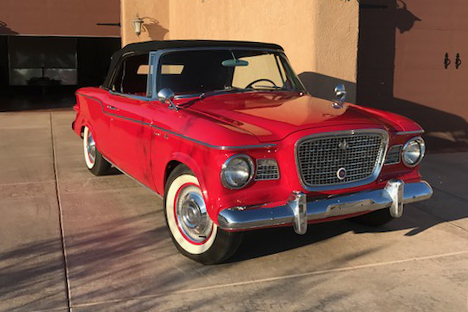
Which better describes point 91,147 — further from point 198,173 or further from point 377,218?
point 377,218

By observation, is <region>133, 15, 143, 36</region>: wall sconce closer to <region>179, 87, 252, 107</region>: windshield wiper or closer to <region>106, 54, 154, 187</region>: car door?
<region>106, 54, 154, 187</region>: car door

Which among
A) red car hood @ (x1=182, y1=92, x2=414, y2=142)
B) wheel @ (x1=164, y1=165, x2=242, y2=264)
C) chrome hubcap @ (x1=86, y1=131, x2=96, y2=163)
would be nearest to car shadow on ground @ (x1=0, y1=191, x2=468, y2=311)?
wheel @ (x1=164, y1=165, x2=242, y2=264)

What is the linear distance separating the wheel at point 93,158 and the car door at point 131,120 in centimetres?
60

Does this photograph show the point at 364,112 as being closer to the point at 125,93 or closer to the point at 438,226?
the point at 438,226

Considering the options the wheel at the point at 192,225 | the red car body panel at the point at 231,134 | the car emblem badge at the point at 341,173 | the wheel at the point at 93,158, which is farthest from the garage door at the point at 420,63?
the wheel at the point at 192,225

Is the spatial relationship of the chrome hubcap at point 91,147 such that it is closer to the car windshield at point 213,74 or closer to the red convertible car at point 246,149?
the red convertible car at point 246,149

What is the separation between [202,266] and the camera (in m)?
3.94

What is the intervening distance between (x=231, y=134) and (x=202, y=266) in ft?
3.51

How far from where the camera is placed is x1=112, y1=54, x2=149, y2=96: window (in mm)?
5340

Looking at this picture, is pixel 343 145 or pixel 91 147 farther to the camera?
pixel 91 147

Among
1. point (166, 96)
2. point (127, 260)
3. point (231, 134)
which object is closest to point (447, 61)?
point (166, 96)

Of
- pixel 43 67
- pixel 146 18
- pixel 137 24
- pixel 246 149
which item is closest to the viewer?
pixel 246 149

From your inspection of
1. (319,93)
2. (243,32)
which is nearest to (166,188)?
(319,93)

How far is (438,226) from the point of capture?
489cm
